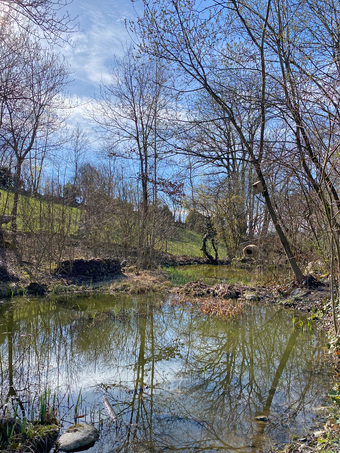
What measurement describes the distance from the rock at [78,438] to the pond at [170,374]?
0.39 feet

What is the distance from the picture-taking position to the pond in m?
3.77

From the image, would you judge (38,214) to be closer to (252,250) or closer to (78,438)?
(252,250)

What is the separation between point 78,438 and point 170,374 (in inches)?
85.6

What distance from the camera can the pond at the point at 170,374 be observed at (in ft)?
12.4

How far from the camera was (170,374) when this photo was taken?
5.41 metres

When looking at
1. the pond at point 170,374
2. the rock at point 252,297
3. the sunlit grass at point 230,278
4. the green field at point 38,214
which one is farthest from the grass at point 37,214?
the rock at point 252,297

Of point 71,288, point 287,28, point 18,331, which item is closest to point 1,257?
point 71,288

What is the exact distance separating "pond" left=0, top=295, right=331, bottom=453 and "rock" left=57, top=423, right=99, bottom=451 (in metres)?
0.12

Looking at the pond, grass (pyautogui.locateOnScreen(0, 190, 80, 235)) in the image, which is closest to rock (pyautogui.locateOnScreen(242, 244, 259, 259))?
the pond

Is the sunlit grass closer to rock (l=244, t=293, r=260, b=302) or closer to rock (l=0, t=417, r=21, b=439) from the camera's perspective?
rock (l=244, t=293, r=260, b=302)

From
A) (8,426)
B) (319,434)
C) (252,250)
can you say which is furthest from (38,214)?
(319,434)

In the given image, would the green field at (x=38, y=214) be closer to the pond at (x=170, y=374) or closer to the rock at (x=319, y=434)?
the pond at (x=170, y=374)

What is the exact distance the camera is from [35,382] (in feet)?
16.2

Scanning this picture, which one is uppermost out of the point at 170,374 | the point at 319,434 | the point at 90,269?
the point at 90,269
